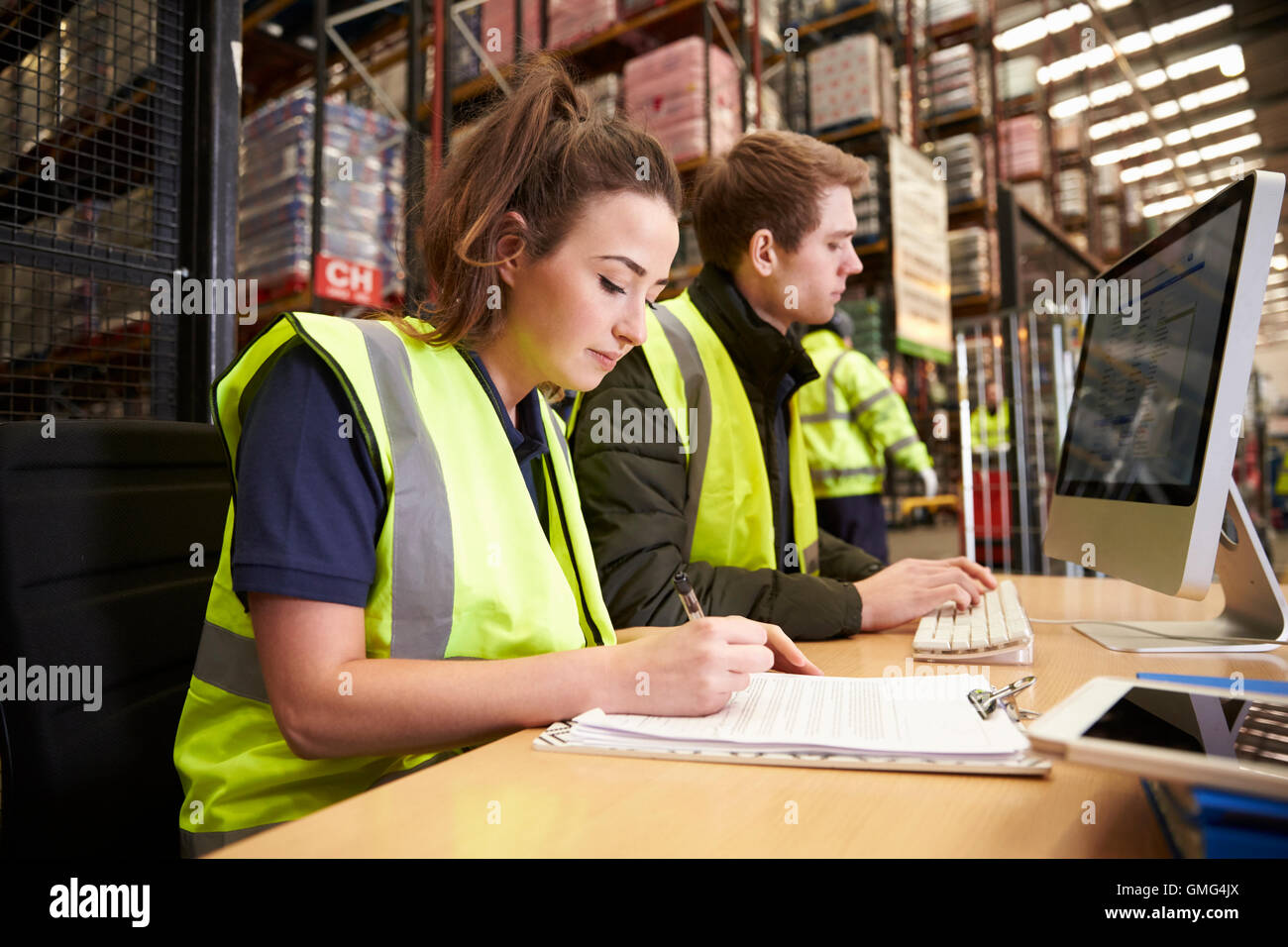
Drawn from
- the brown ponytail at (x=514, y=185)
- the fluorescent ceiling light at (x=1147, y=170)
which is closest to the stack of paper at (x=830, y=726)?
the brown ponytail at (x=514, y=185)

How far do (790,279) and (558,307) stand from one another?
0.88m

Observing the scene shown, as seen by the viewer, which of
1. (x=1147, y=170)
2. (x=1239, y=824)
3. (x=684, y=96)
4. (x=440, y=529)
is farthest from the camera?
(x=1147, y=170)

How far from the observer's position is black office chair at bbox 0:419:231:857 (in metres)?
0.78

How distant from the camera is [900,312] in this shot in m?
3.87

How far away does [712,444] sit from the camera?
5.02ft

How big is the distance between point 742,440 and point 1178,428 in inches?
28.1

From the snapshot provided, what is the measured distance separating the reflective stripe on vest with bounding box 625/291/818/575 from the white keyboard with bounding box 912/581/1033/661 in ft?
1.21

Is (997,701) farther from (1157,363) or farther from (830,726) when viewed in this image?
(1157,363)

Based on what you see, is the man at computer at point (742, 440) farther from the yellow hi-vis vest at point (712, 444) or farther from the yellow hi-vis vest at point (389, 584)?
the yellow hi-vis vest at point (389, 584)

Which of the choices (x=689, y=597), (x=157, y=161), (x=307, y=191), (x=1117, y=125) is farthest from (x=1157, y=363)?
(x=1117, y=125)

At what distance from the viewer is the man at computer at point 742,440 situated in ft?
4.18

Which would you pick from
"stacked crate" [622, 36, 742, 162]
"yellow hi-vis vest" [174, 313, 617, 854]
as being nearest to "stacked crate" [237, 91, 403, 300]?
"stacked crate" [622, 36, 742, 162]
